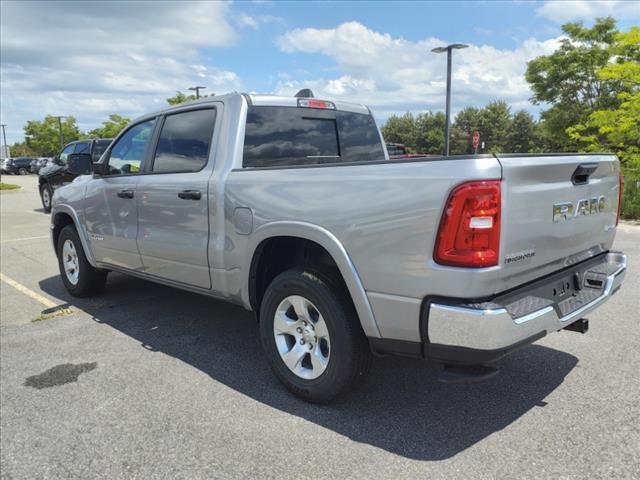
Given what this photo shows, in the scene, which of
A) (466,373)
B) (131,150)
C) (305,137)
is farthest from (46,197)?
(466,373)

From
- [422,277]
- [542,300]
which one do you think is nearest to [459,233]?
[422,277]

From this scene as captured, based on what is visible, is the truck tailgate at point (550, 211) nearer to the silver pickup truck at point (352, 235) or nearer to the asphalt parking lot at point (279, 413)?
the silver pickup truck at point (352, 235)

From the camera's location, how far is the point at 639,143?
13.5 meters

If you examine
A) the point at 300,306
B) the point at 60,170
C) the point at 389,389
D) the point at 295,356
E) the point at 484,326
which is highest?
the point at 60,170

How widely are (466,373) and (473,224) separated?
29.5 inches

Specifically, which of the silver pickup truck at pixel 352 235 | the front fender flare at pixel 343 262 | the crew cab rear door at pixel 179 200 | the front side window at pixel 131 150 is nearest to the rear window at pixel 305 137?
the silver pickup truck at pixel 352 235

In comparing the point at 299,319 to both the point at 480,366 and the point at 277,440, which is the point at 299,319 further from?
the point at 480,366

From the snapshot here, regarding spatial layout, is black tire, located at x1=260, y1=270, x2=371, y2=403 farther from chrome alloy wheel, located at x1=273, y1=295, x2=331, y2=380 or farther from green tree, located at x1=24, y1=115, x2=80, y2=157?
green tree, located at x1=24, y1=115, x2=80, y2=157

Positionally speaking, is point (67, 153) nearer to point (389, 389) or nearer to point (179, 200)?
point (179, 200)

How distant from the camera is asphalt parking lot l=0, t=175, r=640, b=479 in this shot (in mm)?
2564

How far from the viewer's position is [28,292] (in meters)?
6.14

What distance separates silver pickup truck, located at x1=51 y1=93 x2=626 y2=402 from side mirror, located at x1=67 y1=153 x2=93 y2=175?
24.1 inches

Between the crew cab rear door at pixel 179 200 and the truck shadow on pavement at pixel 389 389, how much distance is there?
0.60 m

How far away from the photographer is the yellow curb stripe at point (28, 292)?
18.5 ft
